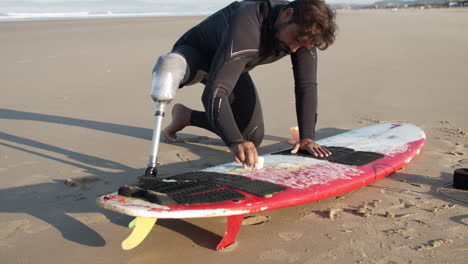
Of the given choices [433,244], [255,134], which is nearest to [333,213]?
[433,244]

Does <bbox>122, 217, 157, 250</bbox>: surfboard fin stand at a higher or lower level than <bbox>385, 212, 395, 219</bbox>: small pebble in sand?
higher

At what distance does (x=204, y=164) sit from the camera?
328 cm

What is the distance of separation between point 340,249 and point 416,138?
172 centimetres

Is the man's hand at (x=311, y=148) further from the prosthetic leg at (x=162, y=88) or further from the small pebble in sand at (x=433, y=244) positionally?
the small pebble in sand at (x=433, y=244)

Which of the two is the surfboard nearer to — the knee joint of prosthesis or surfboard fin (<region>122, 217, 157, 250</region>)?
surfboard fin (<region>122, 217, 157, 250</region>)

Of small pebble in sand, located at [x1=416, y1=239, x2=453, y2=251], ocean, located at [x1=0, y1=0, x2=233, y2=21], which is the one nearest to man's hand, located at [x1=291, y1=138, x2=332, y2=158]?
small pebble in sand, located at [x1=416, y1=239, x2=453, y2=251]

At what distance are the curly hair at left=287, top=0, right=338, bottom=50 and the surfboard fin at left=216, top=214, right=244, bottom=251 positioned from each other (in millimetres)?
1026

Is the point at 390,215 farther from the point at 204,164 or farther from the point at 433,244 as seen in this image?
the point at 204,164

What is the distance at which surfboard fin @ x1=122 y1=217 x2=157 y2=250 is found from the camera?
1.95 metres

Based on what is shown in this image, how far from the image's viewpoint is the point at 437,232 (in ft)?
7.30

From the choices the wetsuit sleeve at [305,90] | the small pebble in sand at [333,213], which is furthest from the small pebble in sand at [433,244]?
the wetsuit sleeve at [305,90]

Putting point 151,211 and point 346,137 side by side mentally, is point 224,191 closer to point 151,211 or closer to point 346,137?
point 151,211

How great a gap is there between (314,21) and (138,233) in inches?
53.0

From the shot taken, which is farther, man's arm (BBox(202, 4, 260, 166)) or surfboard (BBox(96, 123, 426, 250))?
man's arm (BBox(202, 4, 260, 166))
